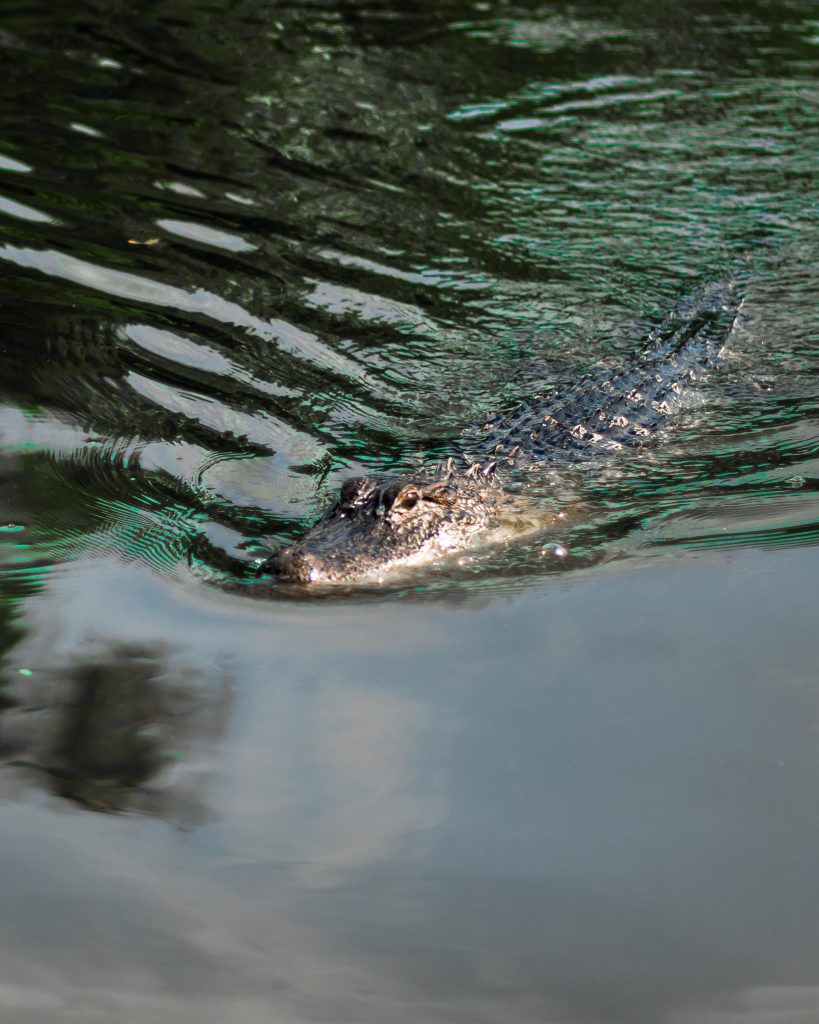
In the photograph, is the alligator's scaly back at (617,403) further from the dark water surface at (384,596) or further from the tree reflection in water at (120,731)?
the tree reflection in water at (120,731)

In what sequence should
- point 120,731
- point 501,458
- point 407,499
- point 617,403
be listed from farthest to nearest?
point 617,403 → point 501,458 → point 407,499 → point 120,731

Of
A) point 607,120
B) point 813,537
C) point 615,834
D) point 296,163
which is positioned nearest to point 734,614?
point 813,537

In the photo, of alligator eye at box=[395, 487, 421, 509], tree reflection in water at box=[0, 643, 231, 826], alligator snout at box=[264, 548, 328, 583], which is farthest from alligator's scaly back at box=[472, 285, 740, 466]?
tree reflection in water at box=[0, 643, 231, 826]

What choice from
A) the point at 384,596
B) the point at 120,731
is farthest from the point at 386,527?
the point at 120,731

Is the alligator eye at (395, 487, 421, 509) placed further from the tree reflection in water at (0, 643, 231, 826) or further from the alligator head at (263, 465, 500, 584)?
the tree reflection in water at (0, 643, 231, 826)

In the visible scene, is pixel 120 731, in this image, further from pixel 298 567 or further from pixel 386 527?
pixel 386 527

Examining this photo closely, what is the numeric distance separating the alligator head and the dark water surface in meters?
0.14

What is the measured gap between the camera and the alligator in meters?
4.50

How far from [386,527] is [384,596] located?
0.52m

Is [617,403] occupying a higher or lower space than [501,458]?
higher

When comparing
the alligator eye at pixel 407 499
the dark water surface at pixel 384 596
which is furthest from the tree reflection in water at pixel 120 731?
the alligator eye at pixel 407 499

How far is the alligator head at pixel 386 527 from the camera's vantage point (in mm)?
4309

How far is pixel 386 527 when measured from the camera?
15.5 feet

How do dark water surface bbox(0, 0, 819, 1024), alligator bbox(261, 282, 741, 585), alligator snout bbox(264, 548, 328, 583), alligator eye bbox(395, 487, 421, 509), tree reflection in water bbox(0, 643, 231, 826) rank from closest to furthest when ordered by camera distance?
dark water surface bbox(0, 0, 819, 1024)
tree reflection in water bbox(0, 643, 231, 826)
alligator snout bbox(264, 548, 328, 583)
alligator bbox(261, 282, 741, 585)
alligator eye bbox(395, 487, 421, 509)
